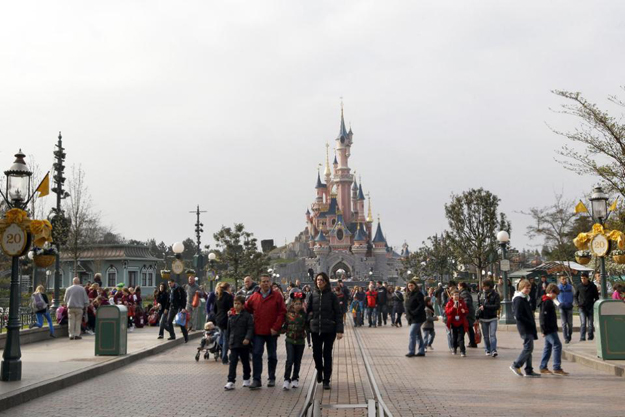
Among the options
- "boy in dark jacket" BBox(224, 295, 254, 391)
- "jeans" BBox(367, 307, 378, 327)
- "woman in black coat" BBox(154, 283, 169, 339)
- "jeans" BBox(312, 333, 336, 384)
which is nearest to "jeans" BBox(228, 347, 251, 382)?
"boy in dark jacket" BBox(224, 295, 254, 391)

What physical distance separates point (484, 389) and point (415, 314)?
4.71 metres

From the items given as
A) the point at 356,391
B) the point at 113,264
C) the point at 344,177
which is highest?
the point at 344,177

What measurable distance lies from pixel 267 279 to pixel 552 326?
15.9ft

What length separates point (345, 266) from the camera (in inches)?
4535

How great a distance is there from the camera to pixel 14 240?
10258 mm

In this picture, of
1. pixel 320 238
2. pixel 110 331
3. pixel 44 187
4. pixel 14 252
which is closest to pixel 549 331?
pixel 110 331

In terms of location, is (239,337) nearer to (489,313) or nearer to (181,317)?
(489,313)

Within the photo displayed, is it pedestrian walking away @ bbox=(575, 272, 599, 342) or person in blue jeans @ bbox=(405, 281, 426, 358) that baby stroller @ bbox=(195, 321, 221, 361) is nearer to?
person in blue jeans @ bbox=(405, 281, 426, 358)

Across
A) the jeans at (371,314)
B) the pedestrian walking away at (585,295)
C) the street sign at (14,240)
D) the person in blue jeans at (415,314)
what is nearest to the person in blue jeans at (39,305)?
the street sign at (14,240)

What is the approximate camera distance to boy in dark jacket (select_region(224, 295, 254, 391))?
9.78m

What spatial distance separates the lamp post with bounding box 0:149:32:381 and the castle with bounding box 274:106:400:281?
96.0 m

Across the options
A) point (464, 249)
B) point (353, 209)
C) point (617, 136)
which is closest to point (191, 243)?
point (353, 209)

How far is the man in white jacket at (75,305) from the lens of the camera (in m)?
18.0

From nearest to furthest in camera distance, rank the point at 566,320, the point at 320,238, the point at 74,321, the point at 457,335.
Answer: the point at 457,335 → the point at 566,320 → the point at 74,321 → the point at 320,238
